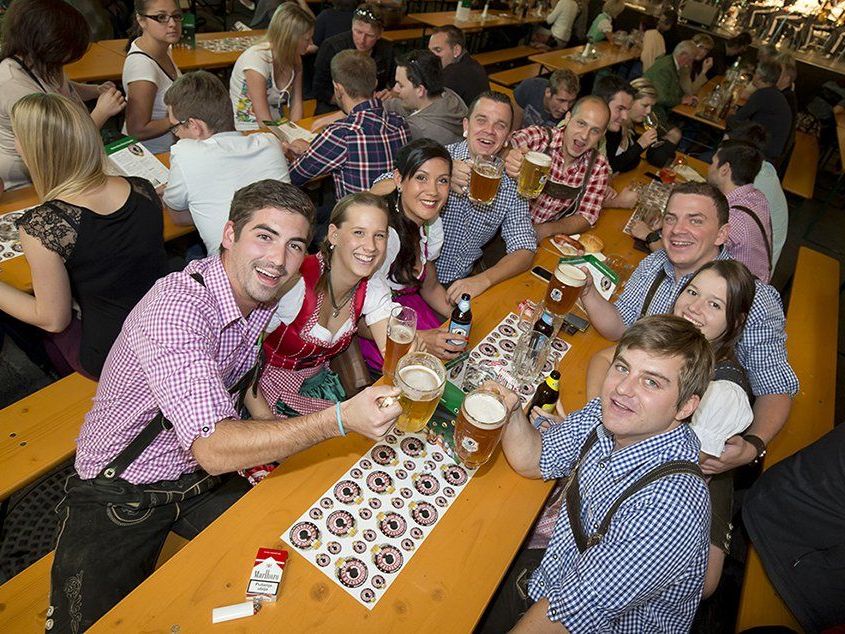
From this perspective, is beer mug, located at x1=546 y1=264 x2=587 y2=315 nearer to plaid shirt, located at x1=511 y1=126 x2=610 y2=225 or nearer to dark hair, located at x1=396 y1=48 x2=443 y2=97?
plaid shirt, located at x1=511 y1=126 x2=610 y2=225

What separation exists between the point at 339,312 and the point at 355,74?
184cm

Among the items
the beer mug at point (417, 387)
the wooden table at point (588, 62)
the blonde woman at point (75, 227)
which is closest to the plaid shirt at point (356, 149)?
the blonde woman at point (75, 227)

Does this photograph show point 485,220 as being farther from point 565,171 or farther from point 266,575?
point 266,575

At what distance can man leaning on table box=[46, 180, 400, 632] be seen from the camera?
4.55 feet

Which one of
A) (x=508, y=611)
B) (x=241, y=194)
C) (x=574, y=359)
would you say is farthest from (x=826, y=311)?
(x=241, y=194)

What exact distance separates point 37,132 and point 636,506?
2279mm

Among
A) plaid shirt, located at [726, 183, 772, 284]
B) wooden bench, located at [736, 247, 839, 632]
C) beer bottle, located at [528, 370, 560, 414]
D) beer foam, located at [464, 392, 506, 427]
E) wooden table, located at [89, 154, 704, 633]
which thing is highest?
plaid shirt, located at [726, 183, 772, 284]

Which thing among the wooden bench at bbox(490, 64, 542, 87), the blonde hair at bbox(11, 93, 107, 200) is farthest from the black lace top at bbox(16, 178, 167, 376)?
the wooden bench at bbox(490, 64, 542, 87)

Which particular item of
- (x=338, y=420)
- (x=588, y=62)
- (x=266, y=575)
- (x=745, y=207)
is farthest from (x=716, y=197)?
(x=588, y=62)

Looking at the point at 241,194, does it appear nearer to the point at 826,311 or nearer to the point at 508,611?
the point at 508,611

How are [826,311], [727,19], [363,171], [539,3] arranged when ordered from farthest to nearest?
[727,19]
[539,3]
[826,311]
[363,171]

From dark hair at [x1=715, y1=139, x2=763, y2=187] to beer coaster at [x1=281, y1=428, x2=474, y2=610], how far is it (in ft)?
9.07

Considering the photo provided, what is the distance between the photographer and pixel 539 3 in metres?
9.73

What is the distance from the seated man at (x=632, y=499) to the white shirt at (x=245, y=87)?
341 cm
